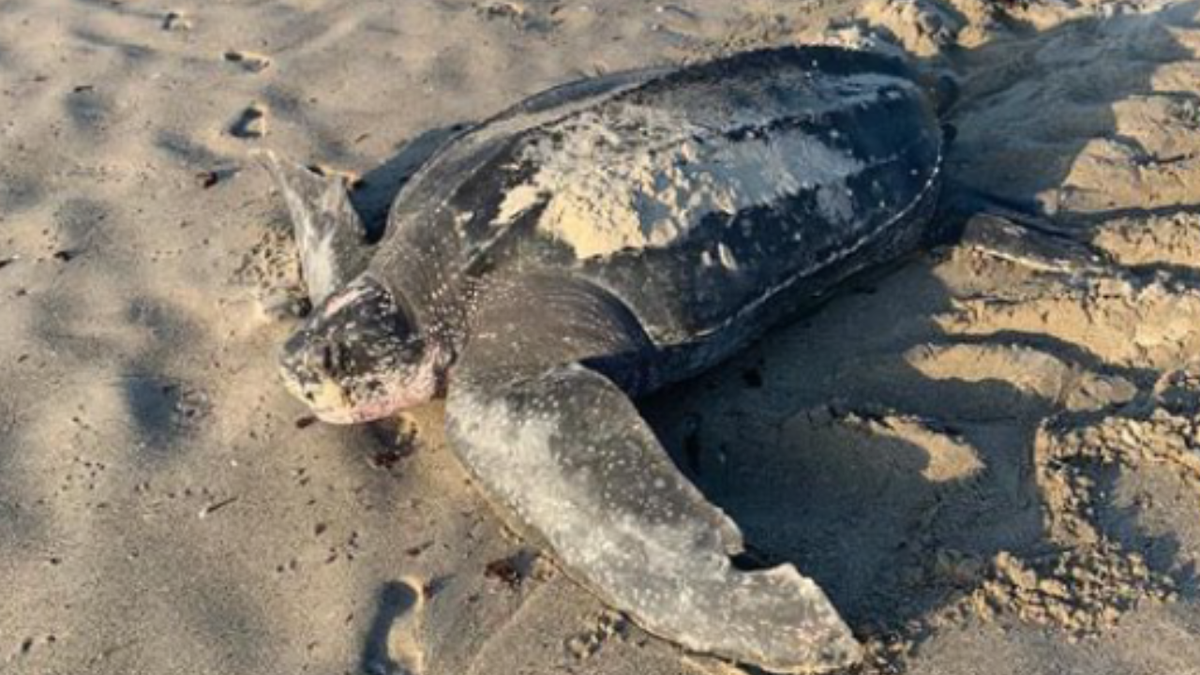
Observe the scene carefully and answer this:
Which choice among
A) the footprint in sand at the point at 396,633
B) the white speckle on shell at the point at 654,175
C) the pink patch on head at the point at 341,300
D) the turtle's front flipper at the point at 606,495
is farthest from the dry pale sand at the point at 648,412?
the white speckle on shell at the point at 654,175

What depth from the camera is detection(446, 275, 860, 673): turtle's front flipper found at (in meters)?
1.69

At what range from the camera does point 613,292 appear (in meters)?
2.19

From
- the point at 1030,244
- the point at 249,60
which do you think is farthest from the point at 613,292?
the point at 249,60

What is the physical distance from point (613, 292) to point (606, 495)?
477 mm

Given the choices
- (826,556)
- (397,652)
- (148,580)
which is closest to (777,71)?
(826,556)

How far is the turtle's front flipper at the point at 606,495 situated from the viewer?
1688mm

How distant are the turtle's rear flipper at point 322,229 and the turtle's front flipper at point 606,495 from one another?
1.58ft

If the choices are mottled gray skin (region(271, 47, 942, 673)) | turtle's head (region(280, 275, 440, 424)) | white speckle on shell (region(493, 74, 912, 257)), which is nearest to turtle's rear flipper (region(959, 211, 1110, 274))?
mottled gray skin (region(271, 47, 942, 673))

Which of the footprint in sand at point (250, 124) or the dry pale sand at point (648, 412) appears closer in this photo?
the dry pale sand at point (648, 412)

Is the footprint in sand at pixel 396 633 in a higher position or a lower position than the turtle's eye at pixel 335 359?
lower

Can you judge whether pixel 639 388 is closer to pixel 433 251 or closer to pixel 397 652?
pixel 433 251

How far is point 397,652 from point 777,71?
1494 millimetres

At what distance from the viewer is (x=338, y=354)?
Result: 226 centimetres

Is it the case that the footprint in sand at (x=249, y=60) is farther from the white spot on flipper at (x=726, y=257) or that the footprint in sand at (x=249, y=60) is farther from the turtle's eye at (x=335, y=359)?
the white spot on flipper at (x=726, y=257)
